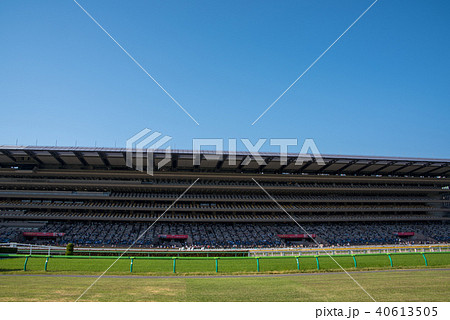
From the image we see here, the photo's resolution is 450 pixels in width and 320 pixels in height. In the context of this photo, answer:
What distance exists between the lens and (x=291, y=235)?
48406mm

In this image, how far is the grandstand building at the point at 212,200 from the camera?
149 feet

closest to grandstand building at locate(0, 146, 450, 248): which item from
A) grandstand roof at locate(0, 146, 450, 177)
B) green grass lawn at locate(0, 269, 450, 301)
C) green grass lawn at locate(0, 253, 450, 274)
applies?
grandstand roof at locate(0, 146, 450, 177)

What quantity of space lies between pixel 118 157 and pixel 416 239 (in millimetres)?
50573

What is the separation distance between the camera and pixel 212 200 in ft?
169

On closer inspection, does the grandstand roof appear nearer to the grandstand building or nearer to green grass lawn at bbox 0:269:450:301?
the grandstand building

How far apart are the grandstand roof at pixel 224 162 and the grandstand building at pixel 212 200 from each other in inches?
6.4

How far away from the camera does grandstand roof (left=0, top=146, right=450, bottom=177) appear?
45250 mm

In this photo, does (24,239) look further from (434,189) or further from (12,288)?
(434,189)

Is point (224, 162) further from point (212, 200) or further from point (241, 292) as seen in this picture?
point (241, 292)

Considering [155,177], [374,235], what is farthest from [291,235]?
[155,177]

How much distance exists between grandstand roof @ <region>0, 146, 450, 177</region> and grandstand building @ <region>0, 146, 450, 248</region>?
162 mm

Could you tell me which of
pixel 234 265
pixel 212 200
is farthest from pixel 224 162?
pixel 234 265

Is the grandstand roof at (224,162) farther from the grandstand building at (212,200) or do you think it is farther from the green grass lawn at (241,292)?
the green grass lawn at (241,292)

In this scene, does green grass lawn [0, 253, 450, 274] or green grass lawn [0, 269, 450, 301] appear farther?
green grass lawn [0, 253, 450, 274]
